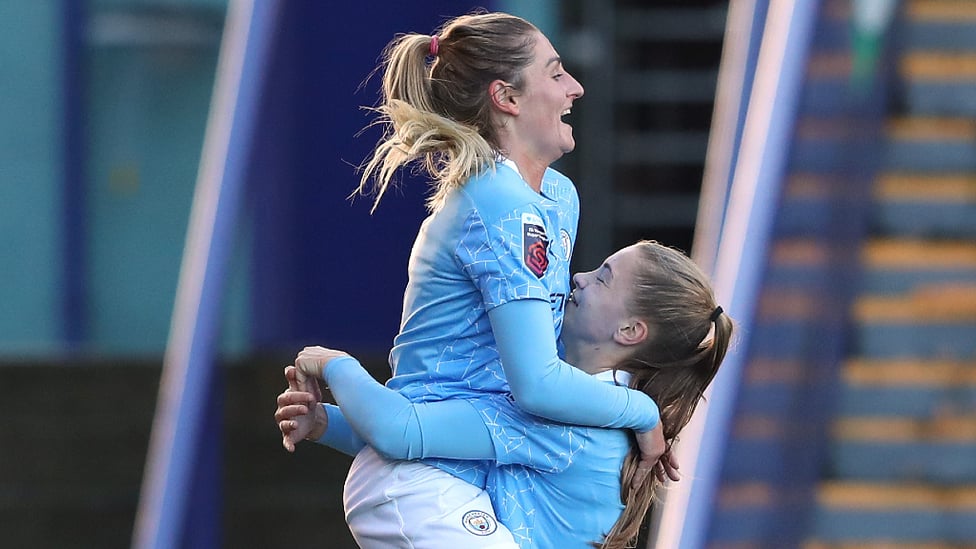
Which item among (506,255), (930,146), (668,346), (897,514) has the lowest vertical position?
(897,514)

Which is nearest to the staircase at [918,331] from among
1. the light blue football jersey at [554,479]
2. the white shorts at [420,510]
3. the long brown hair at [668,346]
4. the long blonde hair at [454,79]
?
the long brown hair at [668,346]

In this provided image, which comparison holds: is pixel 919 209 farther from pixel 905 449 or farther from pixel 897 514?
pixel 897 514

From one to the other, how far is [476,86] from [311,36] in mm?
4147

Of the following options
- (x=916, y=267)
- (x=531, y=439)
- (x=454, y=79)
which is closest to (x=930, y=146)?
(x=916, y=267)

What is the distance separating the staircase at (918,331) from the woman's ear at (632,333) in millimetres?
2130

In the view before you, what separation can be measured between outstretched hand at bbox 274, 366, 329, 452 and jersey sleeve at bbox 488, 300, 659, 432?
1.15ft

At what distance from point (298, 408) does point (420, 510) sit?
260mm

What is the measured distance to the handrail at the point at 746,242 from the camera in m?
3.88

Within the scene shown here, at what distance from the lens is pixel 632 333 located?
96.2 inches

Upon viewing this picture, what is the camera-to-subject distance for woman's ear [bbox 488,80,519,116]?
243 cm

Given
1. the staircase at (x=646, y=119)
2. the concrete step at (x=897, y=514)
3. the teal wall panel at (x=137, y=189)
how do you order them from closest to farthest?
the concrete step at (x=897, y=514) → the teal wall panel at (x=137, y=189) → the staircase at (x=646, y=119)

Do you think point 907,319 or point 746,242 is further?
point 907,319

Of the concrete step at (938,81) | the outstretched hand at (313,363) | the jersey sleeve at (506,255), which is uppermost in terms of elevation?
the concrete step at (938,81)

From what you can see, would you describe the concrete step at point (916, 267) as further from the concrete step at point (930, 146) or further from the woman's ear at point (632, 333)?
the woman's ear at point (632, 333)
